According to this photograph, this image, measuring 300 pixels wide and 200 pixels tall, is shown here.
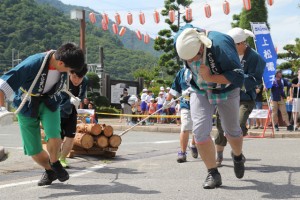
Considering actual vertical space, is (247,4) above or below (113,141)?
above

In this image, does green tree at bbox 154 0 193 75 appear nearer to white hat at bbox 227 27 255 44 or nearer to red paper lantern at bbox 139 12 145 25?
red paper lantern at bbox 139 12 145 25

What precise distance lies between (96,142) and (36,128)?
260 centimetres

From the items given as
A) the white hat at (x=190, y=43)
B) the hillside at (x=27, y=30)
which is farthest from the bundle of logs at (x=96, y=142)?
the hillside at (x=27, y=30)

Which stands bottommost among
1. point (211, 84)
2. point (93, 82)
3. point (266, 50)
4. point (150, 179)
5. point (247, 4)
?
point (150, 179)

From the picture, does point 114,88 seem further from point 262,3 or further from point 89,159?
point 89,159

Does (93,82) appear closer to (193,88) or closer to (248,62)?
(248,62)

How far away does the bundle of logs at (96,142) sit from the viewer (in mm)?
7508

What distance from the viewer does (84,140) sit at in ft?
24.5

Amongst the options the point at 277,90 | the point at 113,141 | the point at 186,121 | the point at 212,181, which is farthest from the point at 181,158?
the point at 277,90

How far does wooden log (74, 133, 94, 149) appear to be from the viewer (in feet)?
24.4

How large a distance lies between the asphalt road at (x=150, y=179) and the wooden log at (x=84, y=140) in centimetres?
21

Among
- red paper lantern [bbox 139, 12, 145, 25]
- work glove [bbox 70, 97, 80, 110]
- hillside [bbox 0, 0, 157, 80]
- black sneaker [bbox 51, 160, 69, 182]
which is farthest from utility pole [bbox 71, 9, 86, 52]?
hillside [bbox 0, 0, 157, 80]

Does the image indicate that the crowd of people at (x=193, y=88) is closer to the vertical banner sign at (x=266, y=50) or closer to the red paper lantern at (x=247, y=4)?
the vertical banner sign at (x=266, y=50)

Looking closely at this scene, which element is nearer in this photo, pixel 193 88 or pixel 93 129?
pixel 193 88
